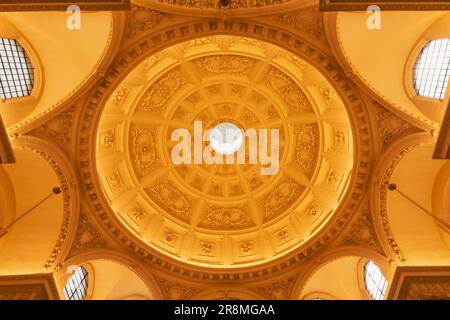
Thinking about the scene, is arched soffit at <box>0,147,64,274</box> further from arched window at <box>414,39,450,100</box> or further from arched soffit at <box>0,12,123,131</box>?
arched window at <box>414,39,450,100</box>

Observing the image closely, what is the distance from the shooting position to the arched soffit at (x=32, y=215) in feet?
56.7

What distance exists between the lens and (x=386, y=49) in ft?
55.6

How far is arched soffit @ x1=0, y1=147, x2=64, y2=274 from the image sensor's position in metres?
17.3

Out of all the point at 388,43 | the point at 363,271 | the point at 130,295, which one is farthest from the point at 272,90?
the point at 130,295

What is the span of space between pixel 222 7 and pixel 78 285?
1648cm

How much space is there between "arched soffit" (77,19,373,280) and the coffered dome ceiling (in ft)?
3.34

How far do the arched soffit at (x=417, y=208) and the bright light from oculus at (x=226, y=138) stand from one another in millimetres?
12220

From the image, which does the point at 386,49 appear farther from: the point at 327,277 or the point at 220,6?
the point at 327,277

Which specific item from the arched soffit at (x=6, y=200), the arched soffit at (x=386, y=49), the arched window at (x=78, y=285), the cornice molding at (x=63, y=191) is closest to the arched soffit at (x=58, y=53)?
the cornice molding at (x=63, y=191)

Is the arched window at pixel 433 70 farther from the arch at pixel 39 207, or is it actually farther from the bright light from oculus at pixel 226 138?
the arch at pixel 39 207

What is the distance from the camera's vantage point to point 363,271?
2152 cm

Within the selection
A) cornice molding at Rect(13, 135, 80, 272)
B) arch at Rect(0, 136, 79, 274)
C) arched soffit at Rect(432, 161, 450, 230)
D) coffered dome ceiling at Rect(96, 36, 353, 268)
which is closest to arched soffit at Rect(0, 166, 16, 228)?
arch at Rect(0, 136, 79, 274)
